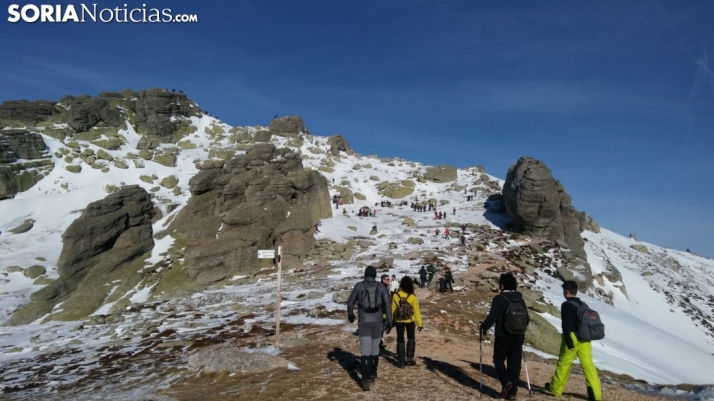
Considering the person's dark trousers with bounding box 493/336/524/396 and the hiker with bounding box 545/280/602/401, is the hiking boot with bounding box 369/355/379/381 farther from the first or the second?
the hiker with bounding box 545/280/602/401

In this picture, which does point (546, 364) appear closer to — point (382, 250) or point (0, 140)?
point (382, 250)

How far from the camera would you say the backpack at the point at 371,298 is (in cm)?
879

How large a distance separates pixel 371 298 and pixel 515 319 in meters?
2.91

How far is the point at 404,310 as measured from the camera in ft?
32.7

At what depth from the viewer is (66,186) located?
59.5 m

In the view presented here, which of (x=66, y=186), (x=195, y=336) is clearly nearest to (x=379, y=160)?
(x=66, y=186)

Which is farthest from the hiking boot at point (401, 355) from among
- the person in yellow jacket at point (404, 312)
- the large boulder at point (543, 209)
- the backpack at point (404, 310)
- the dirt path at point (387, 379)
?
the large boulder at point (543, 209)

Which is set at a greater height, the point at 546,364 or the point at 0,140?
the point at 0,140

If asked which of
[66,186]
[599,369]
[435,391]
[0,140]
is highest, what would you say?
[0,140]

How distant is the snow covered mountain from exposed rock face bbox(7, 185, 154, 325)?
52.2 inches

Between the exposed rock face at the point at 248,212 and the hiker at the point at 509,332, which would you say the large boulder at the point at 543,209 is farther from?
the hiker at the point at 509,332

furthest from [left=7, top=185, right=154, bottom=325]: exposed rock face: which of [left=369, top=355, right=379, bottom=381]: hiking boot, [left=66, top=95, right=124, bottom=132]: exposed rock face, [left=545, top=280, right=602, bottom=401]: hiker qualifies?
[left=66, top=95, right=124, bottom=132]: exposed rock face

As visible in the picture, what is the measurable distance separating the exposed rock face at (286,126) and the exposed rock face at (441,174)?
126 ft

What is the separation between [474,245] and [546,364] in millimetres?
25226
